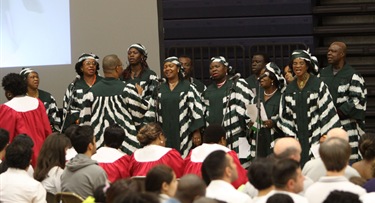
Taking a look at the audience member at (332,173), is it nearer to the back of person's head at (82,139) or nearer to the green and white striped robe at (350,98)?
the back of person's head at (82,139)

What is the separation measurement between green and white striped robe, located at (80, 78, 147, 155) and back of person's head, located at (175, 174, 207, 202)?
4888mm

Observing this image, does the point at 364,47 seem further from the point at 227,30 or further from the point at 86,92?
the point at 86,92

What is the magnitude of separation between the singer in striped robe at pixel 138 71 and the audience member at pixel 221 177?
4.71 meters

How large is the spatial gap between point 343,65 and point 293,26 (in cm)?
202

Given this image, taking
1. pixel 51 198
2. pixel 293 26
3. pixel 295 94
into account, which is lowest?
pixel 51 198

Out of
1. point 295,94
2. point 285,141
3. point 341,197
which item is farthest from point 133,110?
point 341,197

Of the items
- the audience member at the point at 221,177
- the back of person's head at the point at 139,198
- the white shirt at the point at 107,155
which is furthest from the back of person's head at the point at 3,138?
the back of person's head at the point at 139,198

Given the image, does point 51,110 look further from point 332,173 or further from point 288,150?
point 332,173

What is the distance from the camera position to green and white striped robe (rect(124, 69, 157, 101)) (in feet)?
35.6

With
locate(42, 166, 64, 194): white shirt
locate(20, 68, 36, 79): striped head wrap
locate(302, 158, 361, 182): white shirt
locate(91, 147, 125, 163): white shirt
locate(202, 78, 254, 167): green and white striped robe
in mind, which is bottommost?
locate(42, 166, 64, 194): white shirt

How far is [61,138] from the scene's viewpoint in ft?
25.1

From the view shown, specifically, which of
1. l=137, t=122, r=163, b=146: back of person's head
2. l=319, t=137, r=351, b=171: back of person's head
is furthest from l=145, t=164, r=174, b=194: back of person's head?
l=137, t=122, r=163, b=146: back of person's head

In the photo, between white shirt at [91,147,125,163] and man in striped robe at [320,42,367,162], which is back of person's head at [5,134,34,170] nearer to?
white shirt at [91,147,125,163]

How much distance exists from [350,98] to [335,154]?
434 cm
